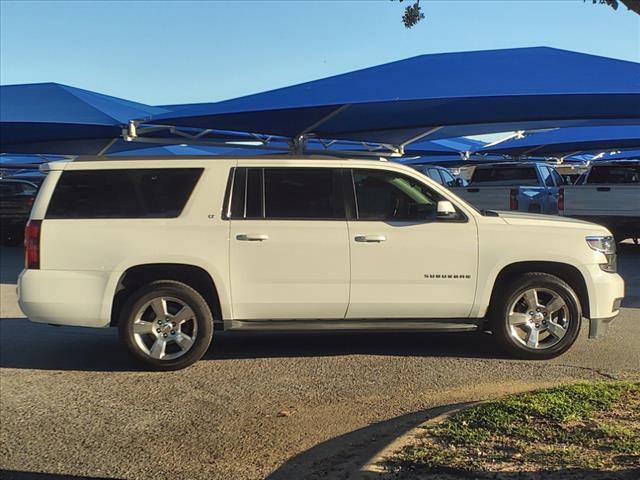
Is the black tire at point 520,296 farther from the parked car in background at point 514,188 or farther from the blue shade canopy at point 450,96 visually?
the parked car in background at point 514,188

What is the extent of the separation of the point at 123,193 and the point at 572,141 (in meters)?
16.8

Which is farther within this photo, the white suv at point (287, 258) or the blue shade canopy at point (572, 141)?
the blue shade canopy at point (572, 141)

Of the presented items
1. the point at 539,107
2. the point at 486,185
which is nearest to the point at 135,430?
the point at 539,107

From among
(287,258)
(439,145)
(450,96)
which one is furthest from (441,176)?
(287,258)

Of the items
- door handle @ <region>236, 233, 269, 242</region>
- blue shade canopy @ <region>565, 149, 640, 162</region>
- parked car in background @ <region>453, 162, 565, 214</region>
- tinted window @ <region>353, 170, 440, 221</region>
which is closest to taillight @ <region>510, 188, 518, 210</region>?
parked car in background @ <region>453, 162, 565, 214</region>

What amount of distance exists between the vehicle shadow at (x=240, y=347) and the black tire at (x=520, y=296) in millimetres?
252

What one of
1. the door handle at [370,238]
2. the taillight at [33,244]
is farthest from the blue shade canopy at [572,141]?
the taillight at [33,244]

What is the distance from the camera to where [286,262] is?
19.5 ft

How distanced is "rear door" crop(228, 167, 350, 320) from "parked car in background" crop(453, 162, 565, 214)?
439 inches

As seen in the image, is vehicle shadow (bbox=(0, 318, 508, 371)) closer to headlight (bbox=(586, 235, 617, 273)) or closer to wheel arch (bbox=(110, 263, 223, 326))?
wheel arch (bbox=(110, 263, 223, 326))

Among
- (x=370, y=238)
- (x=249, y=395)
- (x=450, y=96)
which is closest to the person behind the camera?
(x=249, y=395)

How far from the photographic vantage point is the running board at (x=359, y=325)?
19.7ft

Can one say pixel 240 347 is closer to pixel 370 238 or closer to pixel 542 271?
pixel 370 238

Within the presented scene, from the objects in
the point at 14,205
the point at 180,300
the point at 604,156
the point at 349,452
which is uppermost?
the point at 604,156
